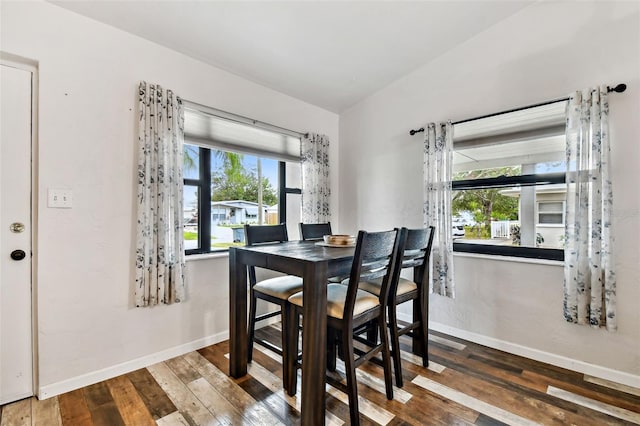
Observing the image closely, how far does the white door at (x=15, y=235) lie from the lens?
1753mm

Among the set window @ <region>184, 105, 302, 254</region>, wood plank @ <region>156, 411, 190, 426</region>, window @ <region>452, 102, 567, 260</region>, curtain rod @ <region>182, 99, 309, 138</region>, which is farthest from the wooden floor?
curtain rod @ <region>182, 99, 309, 138</region>

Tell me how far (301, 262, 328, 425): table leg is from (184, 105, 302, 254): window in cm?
154

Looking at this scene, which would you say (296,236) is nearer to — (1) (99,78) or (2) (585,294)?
(1) (99,78)

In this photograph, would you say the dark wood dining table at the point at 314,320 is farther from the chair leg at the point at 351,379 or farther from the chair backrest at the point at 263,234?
the chair backrest at the point at 263,234

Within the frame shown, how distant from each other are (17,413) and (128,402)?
0.58 meters

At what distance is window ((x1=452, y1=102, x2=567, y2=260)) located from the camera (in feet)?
7.52

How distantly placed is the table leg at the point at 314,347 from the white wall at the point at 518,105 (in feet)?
5.74

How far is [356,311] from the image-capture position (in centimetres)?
169

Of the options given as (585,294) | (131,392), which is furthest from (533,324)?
(131,392)

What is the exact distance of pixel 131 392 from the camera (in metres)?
1.86

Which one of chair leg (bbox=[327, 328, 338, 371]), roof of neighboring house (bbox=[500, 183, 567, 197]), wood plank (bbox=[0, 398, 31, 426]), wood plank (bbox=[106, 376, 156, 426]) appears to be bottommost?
wood plank (bbox=[0, 398, 31, 426])

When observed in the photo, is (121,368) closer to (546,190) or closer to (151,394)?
(151,394)

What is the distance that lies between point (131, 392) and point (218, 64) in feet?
8.41

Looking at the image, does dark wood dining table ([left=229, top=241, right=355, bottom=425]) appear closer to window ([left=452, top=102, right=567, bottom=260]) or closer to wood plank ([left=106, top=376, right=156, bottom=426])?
wood plank ([left=106, top=376, right=156, bottom=426])
